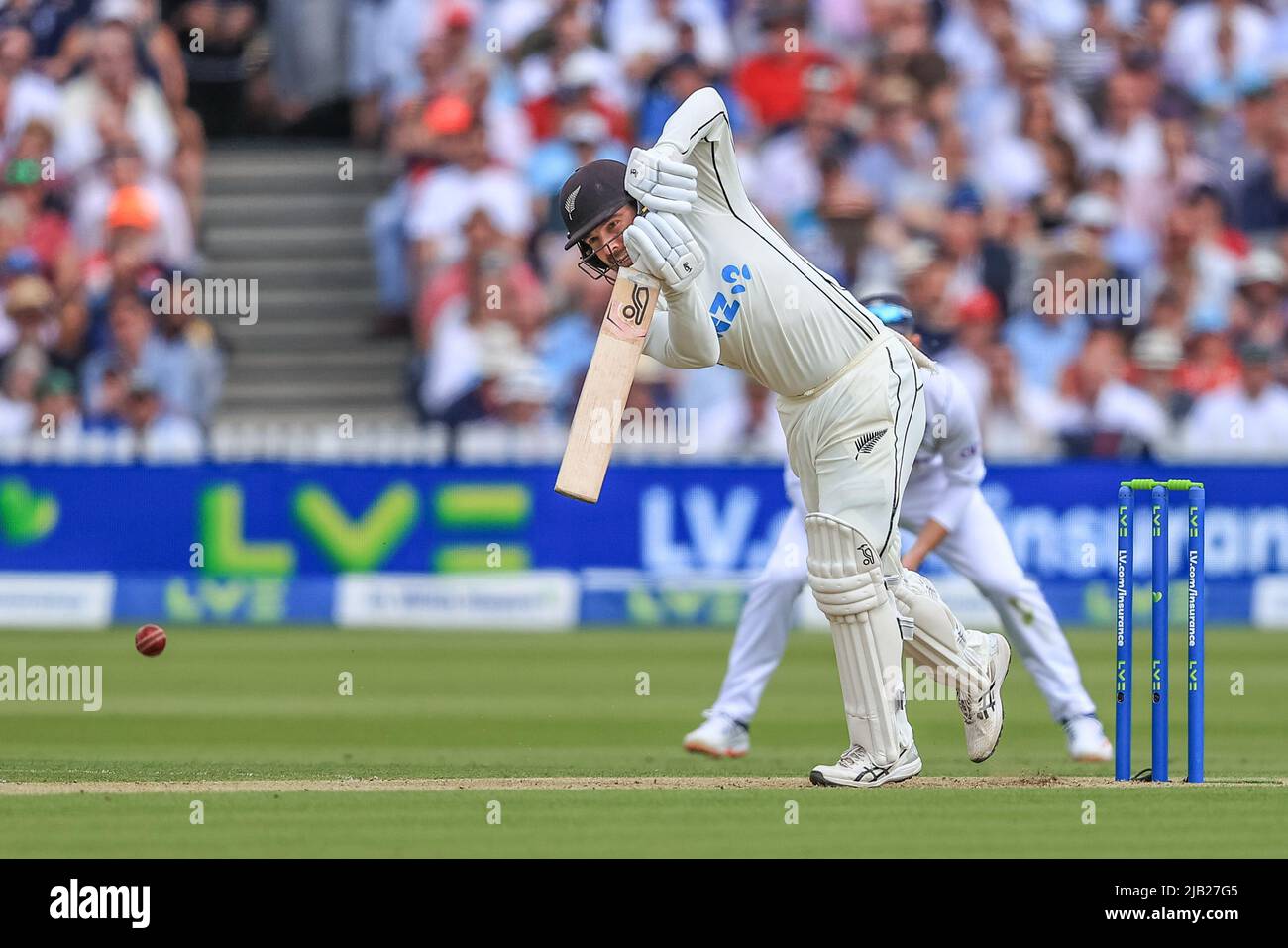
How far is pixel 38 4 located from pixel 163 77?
119 centimetres

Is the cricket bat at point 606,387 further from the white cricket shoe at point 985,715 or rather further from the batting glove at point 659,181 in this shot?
the white cricket shoe at point 985,715

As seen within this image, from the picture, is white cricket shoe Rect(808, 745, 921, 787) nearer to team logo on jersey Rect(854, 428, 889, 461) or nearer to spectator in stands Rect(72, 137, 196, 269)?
team logo on jersey Rect(854, 428, 889, 461)

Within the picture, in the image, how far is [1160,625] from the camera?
26.5 ft

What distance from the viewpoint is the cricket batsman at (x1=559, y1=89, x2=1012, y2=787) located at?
7.64 m

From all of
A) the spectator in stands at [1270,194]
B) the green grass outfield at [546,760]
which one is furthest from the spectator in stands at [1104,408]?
the spectator in stands at [1270,194]

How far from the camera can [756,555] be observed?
47.5 ft

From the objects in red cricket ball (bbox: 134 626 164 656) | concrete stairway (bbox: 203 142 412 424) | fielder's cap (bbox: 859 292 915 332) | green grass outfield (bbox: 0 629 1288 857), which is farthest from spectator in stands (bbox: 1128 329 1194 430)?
red cricket ball (bbox: 134 626 164 656)

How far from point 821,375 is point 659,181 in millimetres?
949

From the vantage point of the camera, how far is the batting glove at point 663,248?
7.27 meters

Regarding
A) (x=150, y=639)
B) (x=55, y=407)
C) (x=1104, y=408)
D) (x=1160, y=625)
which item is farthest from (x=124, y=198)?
(x=1160, y=625)

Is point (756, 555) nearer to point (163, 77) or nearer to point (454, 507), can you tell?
point (454, 507)

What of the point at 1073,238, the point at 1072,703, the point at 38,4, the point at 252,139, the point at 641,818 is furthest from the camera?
the point at 252,139

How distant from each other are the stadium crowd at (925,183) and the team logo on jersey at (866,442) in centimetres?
686

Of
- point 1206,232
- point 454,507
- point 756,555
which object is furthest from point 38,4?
point 1206,232
